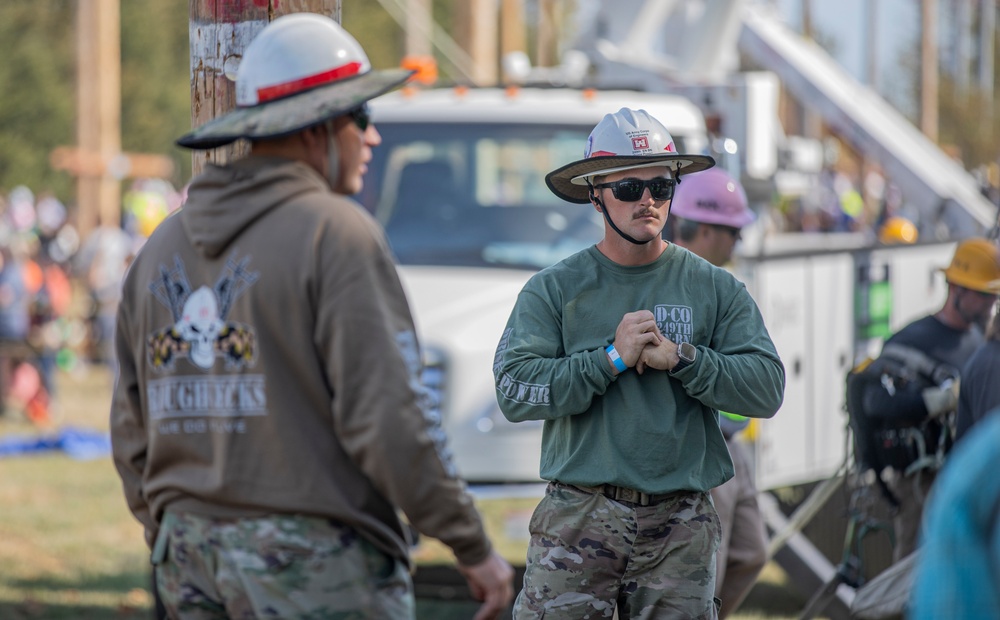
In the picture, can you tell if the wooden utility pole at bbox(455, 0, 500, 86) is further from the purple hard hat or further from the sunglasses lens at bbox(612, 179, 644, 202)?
the sunglasses lens at bbox(612, 179, 644, 202)

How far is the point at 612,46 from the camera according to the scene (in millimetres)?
11359

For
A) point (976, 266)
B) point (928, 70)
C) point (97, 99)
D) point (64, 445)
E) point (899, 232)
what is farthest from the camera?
point (928, 70)

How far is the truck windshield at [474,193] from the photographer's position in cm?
750

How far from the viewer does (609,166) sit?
376 centimetres

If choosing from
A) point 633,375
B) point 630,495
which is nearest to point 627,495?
point 630,495

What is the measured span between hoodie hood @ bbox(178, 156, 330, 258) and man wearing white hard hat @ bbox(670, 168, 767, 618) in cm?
220

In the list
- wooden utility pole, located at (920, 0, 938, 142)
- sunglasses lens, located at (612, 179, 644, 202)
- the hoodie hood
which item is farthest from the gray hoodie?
wooden utility pole, located at (920, 0, 938, 142)

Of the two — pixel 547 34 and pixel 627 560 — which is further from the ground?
pixel 547 34

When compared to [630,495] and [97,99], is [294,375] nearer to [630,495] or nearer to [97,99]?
[630,495]

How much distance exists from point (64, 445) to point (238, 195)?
9.85m

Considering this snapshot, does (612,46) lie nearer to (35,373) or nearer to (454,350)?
(454,350)

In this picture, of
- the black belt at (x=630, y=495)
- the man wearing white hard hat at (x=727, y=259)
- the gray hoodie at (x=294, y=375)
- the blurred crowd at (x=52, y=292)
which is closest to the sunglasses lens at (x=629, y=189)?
the black belt at (x=630, y=495)

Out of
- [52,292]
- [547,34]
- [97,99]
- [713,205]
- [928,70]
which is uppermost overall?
[547,34]

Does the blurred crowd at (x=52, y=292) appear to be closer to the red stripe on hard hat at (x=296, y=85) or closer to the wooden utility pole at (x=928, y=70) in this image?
the red stripe on hard hat at (x=296, y=85)
